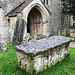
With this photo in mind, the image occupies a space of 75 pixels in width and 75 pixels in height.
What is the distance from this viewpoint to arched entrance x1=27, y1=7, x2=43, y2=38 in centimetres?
1107

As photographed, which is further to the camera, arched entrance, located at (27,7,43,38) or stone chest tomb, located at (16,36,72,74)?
arched entrance, located at (27,7,43,38)

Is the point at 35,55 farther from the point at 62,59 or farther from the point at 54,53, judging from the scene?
the point at 62,59

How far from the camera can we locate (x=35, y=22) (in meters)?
11.6

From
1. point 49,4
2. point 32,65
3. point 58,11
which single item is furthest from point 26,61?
point 58,11

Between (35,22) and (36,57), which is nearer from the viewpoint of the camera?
(36,57)

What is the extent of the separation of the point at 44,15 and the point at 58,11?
18.8 ft

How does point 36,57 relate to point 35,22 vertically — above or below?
below

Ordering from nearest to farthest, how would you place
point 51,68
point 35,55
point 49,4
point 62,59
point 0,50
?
point 35,55 < point 51,68 < point 62,59 < point 0,50 < point 49,4

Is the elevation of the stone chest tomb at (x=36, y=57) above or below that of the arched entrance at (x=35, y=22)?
below

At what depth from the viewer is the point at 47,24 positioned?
1105 centimetres

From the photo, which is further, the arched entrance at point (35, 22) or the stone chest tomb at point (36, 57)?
the arched entrance at point (35, 22)

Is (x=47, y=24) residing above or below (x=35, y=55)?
above

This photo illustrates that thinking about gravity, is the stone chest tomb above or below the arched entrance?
below

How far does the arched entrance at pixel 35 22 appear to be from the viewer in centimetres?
1107
